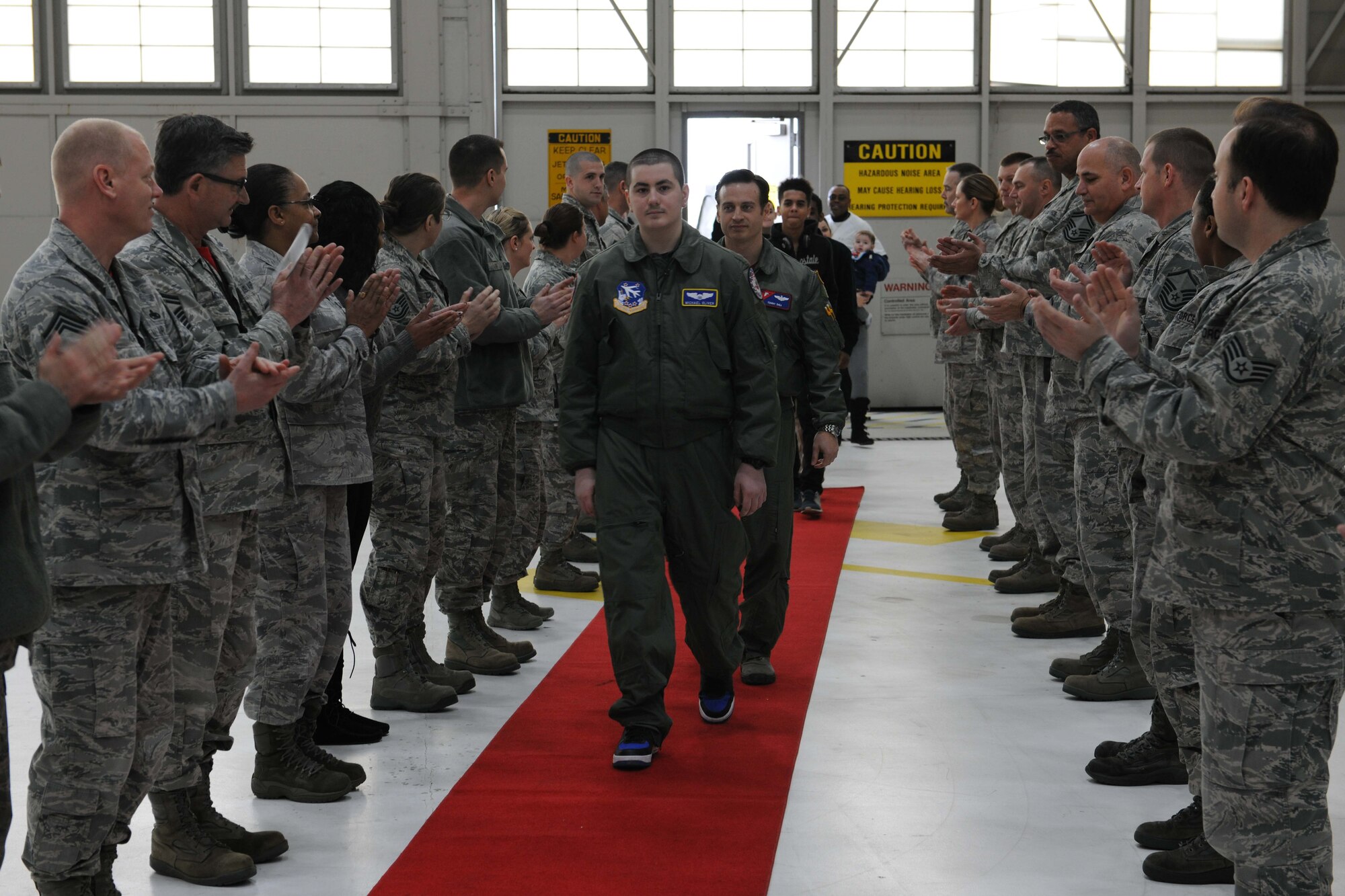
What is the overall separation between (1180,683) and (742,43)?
11.2 m

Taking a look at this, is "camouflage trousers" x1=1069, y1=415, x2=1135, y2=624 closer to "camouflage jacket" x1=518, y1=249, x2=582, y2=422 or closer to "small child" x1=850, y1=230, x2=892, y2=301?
"camouflage jacket" x1=518, y1=249, x2=582, y2=422

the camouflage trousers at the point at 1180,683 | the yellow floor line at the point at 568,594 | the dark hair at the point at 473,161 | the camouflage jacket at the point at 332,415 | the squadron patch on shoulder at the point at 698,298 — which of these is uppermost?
the dark hair at the point at 473,161

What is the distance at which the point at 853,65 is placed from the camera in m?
13.5

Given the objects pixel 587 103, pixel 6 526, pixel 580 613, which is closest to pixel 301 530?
pixel 6 526

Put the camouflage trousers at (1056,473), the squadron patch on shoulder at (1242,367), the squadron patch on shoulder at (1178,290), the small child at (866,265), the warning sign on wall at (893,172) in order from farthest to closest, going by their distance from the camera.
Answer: the warning sign on wall at (893,172), the small child at (866,265), the camouflage trousers at (1056,473), the squadron patch on shoulder at (1178,290), the squadron patch on shoulder at (1242,367)

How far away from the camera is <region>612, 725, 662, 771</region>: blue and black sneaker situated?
3.98m

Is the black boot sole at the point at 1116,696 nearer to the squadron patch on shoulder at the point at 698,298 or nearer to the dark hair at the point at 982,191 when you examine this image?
the squadron patch on shoulder at the point at 698,298

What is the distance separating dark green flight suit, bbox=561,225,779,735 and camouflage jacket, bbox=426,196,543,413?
0.74 meters

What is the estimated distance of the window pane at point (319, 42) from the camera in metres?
12.9

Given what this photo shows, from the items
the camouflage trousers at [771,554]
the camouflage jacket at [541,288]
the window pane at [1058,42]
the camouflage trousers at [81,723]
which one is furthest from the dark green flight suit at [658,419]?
the window pane at [1058,42]

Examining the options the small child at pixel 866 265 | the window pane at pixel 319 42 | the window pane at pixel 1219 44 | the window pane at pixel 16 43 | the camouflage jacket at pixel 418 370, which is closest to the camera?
the camouflage jacket at pixel 418 370

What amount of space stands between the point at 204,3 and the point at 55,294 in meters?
11.5

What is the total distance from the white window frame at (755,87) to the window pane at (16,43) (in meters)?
6.05

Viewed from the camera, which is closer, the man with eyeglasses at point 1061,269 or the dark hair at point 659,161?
the dark hair at point 659,161
